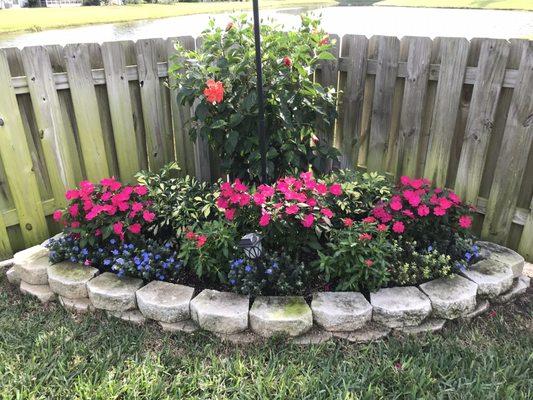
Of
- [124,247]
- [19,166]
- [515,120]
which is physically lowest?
[124,247]

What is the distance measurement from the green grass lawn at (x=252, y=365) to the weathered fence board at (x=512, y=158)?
2.20ft

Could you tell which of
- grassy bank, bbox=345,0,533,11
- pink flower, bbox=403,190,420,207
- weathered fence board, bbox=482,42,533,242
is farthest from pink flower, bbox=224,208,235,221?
grassy bank, bbox=345,0,533,11

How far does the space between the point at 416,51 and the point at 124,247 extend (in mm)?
2207

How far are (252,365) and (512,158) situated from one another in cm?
194

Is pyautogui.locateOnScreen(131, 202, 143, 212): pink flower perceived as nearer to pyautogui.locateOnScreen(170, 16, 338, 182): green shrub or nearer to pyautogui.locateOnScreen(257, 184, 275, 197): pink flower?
pyautogui.locateOnScreen(170, 16, 338, 182): green shrub

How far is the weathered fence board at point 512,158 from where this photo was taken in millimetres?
2309

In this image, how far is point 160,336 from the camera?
2.12 meters

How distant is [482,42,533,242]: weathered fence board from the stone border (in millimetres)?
367

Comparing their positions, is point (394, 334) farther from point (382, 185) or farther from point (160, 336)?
point (160, 336)

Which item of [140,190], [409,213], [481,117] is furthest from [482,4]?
[140,190]

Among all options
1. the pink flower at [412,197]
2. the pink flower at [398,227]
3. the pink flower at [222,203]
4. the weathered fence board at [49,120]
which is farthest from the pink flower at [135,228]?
the pink flower at [412,197]

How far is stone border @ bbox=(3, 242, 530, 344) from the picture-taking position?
6.73 feet

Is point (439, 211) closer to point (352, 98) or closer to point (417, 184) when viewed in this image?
point (417, 184)

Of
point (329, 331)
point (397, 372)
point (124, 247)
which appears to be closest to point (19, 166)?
point (124, 247)
